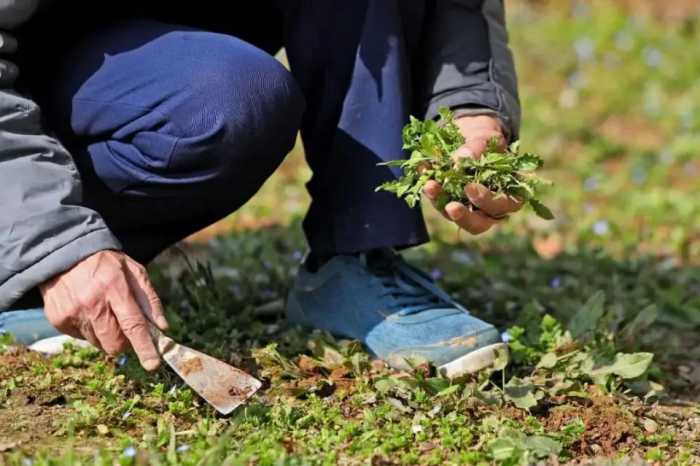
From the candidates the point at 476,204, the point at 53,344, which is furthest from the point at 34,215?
the point at 476,204

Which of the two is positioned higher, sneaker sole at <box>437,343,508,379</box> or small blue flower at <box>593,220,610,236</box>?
sneaker sole at <box>437,343,508,379</box>

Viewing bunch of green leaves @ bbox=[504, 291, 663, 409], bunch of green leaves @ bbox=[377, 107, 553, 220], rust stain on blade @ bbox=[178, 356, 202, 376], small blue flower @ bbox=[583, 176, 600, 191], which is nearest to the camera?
rust stain on blade @ bbox=[178, 356, 202, 376]

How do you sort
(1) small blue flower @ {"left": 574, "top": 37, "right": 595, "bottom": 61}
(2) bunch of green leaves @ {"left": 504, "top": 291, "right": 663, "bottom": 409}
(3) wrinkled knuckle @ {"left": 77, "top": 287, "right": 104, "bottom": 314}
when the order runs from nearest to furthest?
(3) wrinkled knuckle @ {"left": 77, "top": 287, "right": 104, "bottom": 314}
(2) bunch of green leaves @ {"left": 504, "top": 291, "right": 663, "bottom": 409}
(1) small blue flower @ {"left": 574, "top": 37, "right": 595, "bottom": 61}

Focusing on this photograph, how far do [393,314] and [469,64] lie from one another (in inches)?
23.8

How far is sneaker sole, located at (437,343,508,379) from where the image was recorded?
243cm

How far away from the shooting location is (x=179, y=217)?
2.48 m

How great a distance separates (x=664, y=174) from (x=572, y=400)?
2.53 meters

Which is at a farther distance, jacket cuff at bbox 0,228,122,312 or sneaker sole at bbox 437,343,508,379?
sneaker sole at bbox 437,343,508,379

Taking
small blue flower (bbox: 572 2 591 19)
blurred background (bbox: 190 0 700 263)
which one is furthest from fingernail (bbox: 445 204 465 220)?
small blue flower (bbox: 572 2 591 19)

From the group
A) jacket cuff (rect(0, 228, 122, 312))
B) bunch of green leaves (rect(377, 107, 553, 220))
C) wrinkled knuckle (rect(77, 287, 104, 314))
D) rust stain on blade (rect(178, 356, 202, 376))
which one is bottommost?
rust stain on blade (rect(178, 356, 202, 376))

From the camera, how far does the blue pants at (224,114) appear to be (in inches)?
91.0

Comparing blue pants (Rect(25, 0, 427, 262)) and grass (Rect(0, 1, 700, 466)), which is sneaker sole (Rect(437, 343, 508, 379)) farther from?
blue pants (Rect(25, 0, 427, 262))

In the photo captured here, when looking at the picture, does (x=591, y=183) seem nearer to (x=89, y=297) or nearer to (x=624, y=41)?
(x=624, y=41)

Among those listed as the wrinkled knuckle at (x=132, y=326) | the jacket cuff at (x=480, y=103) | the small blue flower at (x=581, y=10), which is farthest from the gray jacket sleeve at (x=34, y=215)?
the small blue flower at (x=581, y=10)
